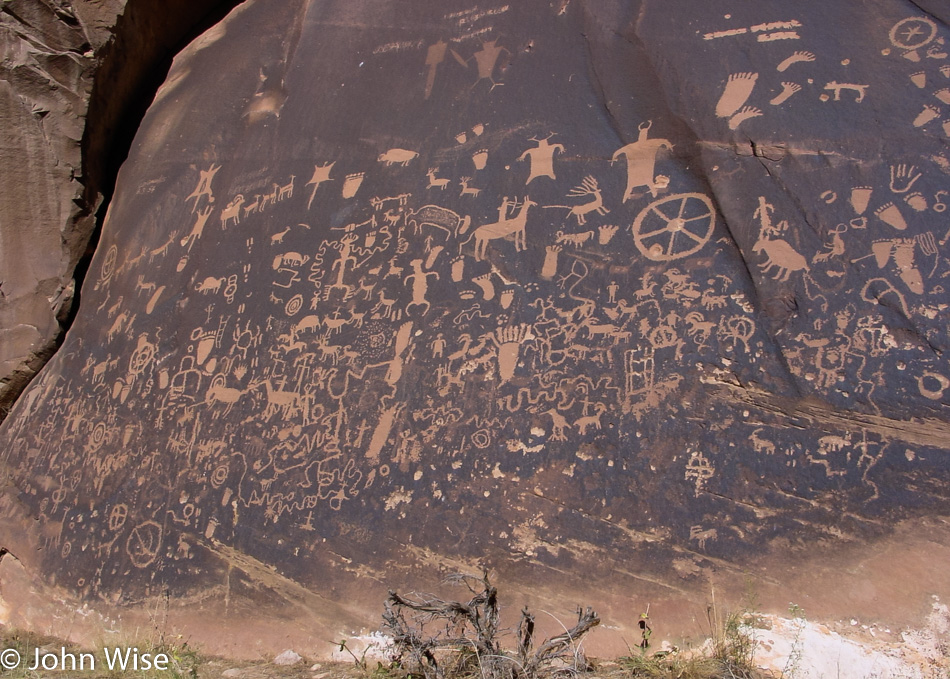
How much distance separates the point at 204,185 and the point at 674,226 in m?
2.35

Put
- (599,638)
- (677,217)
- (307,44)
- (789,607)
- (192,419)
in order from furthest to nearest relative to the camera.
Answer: (307,44)
(192,419)
(677,217)
(599,638)
(789,607)

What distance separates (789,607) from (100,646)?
86.9 inches

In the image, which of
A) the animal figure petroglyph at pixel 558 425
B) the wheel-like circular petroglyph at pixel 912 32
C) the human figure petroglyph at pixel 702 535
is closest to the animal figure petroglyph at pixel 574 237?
the animal figure petroglyph at pixel 558 425

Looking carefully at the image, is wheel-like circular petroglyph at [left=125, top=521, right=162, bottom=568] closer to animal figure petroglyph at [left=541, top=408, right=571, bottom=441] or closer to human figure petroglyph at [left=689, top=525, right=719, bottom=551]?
animal figure petroglyph at [left=541, top=408, right=571, bottom=441]

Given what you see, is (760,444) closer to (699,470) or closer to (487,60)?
(699,470)

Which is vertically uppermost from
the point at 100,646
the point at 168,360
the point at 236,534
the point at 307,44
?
the point at 307,44

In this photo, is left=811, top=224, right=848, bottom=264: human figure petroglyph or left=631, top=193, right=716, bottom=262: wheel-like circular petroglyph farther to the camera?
left=631, top=193, right=716, bottom=262: wheel-like circular petroglyph

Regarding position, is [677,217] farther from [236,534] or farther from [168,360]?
[168,360]

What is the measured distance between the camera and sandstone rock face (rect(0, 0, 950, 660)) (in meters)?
2.11

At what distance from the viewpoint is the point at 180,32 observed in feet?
14.9

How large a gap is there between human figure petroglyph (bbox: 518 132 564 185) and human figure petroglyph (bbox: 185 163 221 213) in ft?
5.39

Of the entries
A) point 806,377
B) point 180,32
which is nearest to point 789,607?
point 806,377

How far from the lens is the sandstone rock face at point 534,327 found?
2107 millimetres

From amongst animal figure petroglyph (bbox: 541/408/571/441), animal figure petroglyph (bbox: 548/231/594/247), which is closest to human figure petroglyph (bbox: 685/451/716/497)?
animal figure petroglyph (bbox: 541/408/571/441)
